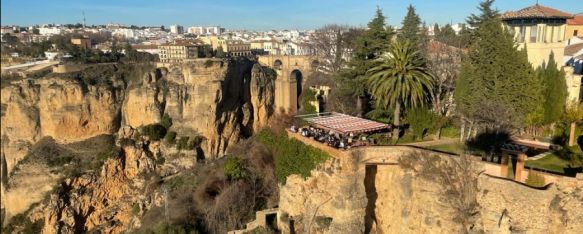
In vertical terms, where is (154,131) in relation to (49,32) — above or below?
below

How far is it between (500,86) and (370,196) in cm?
822

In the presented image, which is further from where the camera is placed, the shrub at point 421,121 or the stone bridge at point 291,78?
the stone bridge at point 291,78

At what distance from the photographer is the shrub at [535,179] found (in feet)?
49.5

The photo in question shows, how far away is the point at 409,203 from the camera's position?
57.0ft

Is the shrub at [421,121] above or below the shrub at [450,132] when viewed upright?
above

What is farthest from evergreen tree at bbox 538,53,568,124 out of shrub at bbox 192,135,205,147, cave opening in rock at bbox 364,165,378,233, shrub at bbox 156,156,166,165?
shrub at bbox 156,156,166,165

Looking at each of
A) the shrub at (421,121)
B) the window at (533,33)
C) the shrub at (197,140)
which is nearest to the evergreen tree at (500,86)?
the shrub at (421,121)

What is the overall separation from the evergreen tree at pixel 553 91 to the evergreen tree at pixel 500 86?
97 cm

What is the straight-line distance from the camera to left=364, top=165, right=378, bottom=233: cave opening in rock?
17797 millimetres

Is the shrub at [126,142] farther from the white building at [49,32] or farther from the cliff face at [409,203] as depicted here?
the white building at [49,32]

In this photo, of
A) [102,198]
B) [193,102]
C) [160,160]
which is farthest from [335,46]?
[102,198]

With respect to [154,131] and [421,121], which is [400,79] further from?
[154,131]

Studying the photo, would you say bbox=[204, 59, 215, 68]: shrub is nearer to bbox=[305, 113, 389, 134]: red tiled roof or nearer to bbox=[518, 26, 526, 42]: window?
bbox=[305, 113, 389, 134]: red tiled roof

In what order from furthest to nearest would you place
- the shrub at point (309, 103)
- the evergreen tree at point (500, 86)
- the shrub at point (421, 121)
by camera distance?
the shrub at point (309, 103) → the shrub at point (421, 121) → the evergreen tree at point (500, 86)
